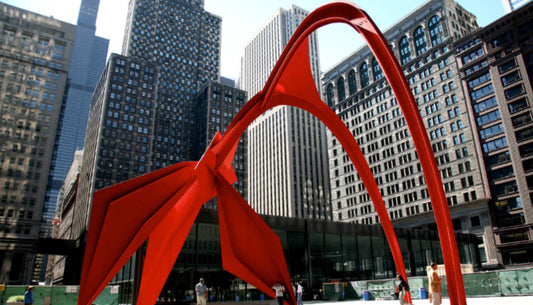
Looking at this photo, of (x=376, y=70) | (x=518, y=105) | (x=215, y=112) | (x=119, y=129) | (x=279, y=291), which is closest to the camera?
(x=279, y=291)

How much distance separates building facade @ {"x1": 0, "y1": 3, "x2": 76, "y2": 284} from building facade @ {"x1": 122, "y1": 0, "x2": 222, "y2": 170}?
37.0m

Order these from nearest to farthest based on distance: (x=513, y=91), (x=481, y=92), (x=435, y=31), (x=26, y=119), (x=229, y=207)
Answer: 1. (x=229, y=207)
2. (x=513, y=91)
3. (x=481, y=92)
4. (x=26, y=119)
5. (x=435, y=31)

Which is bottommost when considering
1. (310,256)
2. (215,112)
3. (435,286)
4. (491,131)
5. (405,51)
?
(435,286)

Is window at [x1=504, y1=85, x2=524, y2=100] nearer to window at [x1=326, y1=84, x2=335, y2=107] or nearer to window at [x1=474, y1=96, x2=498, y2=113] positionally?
window at [x1=474, y1=96, x2=498, y2=113]

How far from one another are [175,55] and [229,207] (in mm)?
127690

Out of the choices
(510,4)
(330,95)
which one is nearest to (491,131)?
(330,95)

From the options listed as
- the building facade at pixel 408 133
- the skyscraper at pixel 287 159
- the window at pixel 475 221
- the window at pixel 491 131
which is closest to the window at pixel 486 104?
the building facade at pixel 408 133

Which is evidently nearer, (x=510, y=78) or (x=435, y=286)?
(x=435, y=286)

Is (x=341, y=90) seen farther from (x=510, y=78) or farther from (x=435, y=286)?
(x=435, y=286)

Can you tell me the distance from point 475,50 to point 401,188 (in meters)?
29.8

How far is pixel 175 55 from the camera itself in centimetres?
13238

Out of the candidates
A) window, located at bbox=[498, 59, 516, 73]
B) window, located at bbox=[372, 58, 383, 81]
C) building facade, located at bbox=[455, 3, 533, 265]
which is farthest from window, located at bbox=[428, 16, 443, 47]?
window, located at bbox=[498, 59, 516, 73]

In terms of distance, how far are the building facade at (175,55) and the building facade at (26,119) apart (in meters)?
37.0

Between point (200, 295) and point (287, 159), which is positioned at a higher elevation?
point (287, 159)
